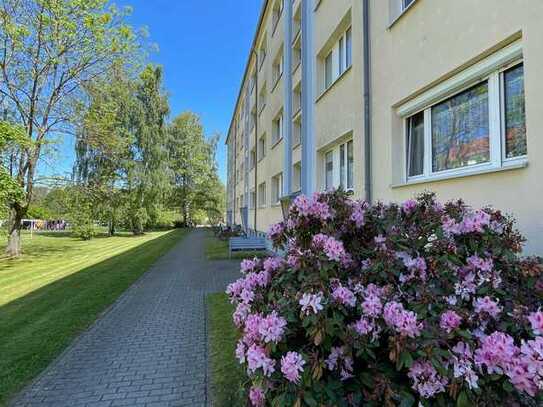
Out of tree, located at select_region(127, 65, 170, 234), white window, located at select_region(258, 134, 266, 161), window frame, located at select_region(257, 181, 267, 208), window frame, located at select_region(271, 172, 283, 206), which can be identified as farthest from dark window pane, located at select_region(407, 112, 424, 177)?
tree, located at select_region(127, 65, 170, 234)

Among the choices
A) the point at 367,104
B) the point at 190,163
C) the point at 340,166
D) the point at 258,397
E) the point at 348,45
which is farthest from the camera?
the point at 190,163

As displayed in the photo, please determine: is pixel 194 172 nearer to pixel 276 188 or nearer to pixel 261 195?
pixel 261 195

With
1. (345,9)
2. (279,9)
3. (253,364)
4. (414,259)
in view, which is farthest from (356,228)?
(279,9)

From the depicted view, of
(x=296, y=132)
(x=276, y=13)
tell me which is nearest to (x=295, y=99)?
(x=296, y=132)

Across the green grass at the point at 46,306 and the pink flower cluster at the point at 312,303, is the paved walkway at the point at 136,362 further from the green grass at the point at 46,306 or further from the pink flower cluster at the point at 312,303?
the pink flower cluster at the point at 312,303

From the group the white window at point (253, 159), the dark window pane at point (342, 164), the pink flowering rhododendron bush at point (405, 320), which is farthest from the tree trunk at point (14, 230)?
the pink flowering rhododendron bush at point (405, 320)

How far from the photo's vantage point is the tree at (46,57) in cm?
1583

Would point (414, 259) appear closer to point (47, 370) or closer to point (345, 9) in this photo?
point (47, 370)

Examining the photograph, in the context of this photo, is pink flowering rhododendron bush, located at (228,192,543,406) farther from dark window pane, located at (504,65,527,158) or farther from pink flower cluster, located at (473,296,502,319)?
dark window pane, located at (504,65,527,158)

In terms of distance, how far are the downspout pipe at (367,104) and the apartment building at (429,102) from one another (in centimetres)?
2

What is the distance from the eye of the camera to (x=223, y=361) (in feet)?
14.1

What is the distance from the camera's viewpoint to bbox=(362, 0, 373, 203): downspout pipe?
21.2 ft

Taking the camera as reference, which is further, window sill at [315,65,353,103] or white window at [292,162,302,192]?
white window at [292,162,302,192]

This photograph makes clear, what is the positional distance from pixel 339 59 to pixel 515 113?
19.9 feet
